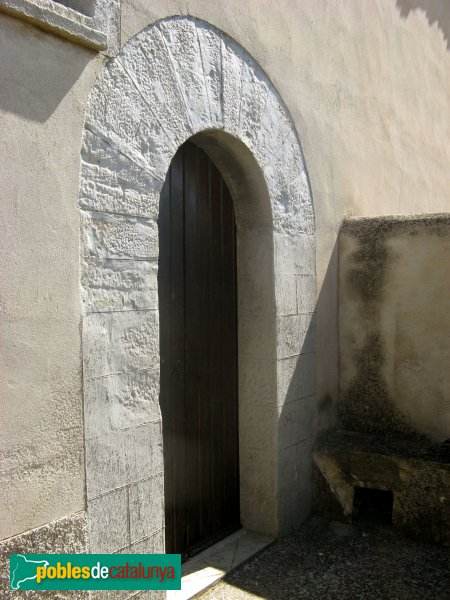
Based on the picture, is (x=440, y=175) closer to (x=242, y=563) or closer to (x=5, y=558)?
(x=242, y=563)

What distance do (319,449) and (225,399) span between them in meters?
0.79

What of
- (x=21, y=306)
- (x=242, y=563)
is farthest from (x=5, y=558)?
(x=242, y=563)

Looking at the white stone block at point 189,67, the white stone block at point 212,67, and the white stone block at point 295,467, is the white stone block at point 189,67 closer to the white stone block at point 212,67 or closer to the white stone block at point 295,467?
the white stone block at point 212,67

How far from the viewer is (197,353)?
3379mm

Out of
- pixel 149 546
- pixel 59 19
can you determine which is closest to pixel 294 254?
pixel 149 546

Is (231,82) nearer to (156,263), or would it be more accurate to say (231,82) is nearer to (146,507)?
(156,263)

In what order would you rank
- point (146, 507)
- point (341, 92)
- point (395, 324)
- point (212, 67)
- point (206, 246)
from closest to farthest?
point (146, 507), point (212, 67), point (206, 246), point (395, 324), point (341, 92)

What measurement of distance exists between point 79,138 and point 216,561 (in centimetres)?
232

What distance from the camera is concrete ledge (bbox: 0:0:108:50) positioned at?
6.73 ft

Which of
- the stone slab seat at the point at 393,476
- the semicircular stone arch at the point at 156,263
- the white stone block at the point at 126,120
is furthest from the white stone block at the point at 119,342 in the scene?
the stone slab seat at the point at 393,476

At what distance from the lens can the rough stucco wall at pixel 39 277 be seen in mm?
2047

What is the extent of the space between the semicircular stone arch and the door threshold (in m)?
0.12

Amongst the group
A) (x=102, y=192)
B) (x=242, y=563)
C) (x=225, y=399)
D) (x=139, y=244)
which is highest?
(x=102, y=192)

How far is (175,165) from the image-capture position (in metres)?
3.21
